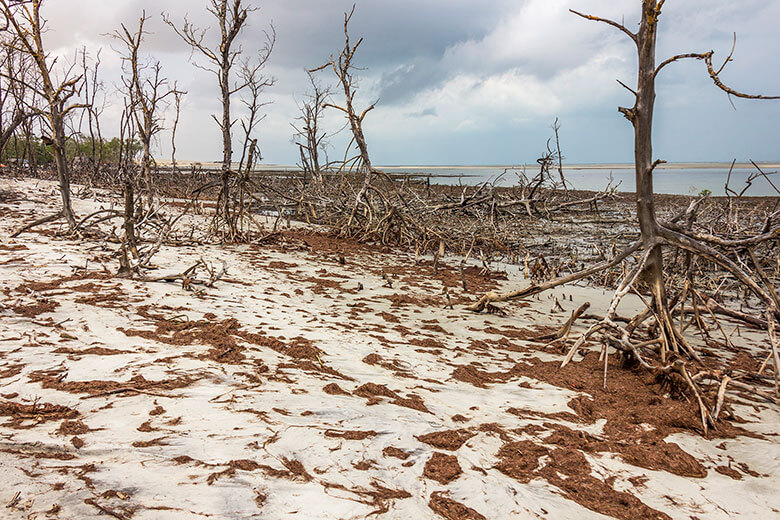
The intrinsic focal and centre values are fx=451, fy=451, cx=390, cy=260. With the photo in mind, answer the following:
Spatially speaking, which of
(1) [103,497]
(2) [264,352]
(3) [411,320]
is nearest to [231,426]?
(1) [103,497]

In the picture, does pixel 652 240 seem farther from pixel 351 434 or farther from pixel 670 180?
pixel 670 180

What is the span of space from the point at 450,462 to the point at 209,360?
1636 mm

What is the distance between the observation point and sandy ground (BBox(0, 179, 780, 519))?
1.61 metres

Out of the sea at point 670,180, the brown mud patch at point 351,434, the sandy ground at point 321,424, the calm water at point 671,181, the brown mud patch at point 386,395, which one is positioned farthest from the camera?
the calm water at point 671,181

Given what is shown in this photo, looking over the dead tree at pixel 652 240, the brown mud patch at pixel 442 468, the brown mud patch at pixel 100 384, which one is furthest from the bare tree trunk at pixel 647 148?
the brown mud patch at pixel 100 384

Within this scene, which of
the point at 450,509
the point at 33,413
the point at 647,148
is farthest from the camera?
the point at 647,148

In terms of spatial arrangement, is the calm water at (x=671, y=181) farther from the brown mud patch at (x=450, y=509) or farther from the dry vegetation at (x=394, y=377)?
the brown mud patch at (x=450, y=509)

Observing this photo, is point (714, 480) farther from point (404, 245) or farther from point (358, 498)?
point (404, 245)

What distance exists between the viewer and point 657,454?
7.08ft

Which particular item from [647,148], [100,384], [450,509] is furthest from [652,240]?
[100,384]

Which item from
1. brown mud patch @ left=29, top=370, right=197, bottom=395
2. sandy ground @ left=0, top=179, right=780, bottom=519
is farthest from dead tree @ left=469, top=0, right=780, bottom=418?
brown mud patch @ left=29, top=370, right=197, bottom=395

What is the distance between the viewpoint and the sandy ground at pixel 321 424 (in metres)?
1.61

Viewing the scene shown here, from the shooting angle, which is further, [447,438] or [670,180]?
[670,180]

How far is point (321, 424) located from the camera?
2168mm
